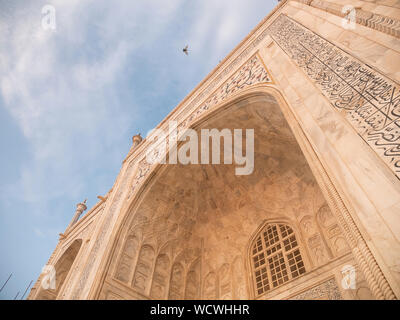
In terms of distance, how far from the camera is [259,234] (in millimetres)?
5867

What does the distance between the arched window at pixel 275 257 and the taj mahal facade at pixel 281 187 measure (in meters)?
0.02

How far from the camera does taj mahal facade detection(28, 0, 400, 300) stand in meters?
1.94

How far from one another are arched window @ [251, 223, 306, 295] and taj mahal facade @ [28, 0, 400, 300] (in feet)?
0.08

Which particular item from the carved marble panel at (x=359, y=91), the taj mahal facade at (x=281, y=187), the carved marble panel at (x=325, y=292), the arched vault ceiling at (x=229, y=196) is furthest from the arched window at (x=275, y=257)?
the carved marble panel at (x=359, y=91)

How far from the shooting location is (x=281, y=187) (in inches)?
221

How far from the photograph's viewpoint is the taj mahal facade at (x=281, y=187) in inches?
76.5

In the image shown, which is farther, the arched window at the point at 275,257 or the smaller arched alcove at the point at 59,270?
the smaller arched alcove at the point at 59,270

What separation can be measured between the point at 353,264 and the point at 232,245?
289 cm

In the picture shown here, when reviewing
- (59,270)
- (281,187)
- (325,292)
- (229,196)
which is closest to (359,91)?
(325,292)

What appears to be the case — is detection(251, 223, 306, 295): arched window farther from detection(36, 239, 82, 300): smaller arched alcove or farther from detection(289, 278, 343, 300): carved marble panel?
detection(36, 239, 82, 300): smaller arched alcove

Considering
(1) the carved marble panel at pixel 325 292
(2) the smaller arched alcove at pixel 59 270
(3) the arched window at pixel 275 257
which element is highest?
(2) the smaller arched alcove at pixel 59 270

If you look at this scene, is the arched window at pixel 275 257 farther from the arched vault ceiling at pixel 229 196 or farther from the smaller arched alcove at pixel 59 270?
the smaller arched alcove at pixel 59 270

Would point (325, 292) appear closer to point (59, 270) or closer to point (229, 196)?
point (229, 196)

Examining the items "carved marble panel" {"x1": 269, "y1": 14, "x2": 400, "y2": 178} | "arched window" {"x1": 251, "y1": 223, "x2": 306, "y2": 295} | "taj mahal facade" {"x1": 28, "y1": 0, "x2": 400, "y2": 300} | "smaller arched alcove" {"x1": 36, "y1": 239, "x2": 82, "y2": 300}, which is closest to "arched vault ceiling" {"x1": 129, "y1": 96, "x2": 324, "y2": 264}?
"taj mahal facade" {"x1": 28, "y1": 0, "x2": 400, "y2": 300}
